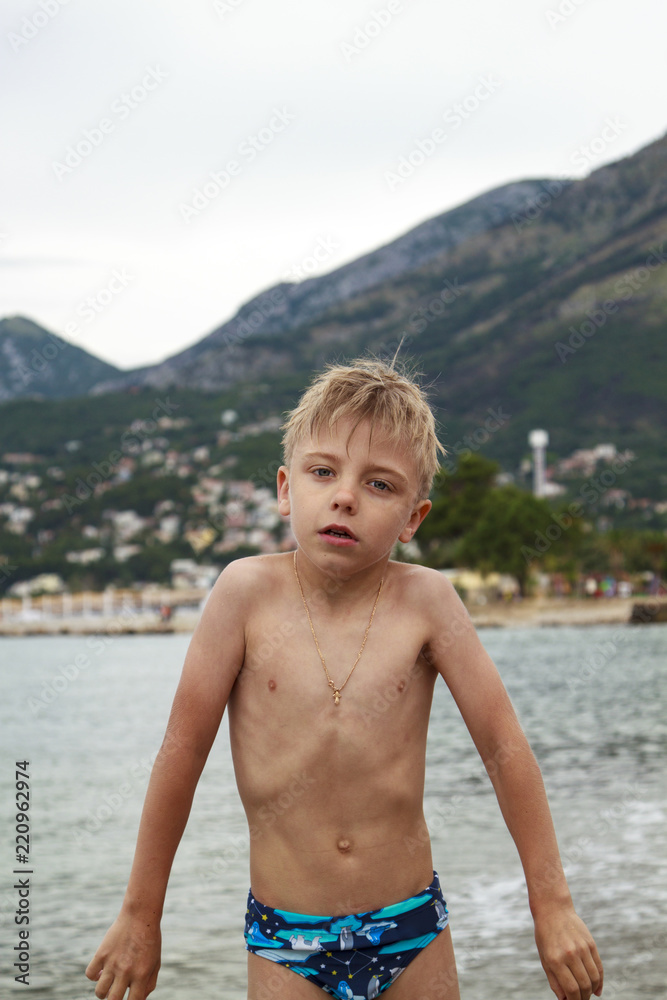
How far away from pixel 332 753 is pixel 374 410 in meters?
0.53

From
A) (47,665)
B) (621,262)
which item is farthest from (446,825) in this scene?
(621,262)

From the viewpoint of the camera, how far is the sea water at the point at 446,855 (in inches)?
190

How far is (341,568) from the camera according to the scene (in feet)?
6.05

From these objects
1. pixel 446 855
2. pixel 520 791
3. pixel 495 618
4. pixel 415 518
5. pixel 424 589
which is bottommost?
pixel 446 855

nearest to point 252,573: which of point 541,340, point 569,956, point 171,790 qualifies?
point 171,790

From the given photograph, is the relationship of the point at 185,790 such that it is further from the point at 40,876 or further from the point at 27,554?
the point at 27,554

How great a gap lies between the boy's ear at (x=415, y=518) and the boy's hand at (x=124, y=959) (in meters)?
0.72

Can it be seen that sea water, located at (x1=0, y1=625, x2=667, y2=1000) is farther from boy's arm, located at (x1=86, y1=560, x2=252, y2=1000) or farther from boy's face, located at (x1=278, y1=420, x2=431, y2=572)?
boy's face, located at (x1=278, y1=420, x2=431, y2=572)

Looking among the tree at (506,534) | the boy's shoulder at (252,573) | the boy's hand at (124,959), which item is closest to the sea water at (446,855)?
the boy's hand at (124,959)

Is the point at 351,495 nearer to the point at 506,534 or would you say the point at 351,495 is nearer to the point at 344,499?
the point at 344,499

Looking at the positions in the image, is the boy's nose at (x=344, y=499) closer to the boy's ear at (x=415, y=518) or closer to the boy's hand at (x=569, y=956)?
the boy's ear at (x=415, y=518)

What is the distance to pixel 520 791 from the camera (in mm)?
1855

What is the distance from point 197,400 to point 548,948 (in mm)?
136785

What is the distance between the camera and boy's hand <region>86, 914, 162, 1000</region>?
5.90ft
